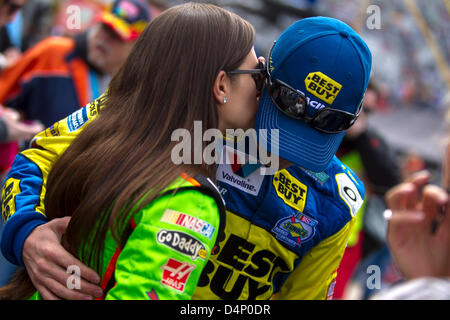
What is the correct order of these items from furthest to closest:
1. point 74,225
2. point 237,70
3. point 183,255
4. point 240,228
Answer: point 240,228, point 237,70, point 74,225, point 183,255

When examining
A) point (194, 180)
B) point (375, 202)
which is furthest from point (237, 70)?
point (375, 202)

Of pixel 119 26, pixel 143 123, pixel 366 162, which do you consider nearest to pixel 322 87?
pixel 143 123

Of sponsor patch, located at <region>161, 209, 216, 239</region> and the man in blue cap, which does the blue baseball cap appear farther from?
sponsor patch, located at <region>161, 209, 216, 239</region>

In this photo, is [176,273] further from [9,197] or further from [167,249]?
[9,197]

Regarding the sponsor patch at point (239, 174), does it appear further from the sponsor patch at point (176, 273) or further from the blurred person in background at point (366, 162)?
the blurred person in background at point (366, 162)

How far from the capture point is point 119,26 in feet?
12.4

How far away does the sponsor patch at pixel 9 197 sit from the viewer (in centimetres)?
173

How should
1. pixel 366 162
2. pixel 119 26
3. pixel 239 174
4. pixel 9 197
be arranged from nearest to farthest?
pixel 9 197
pixel 239 174
pixel 119 26
pixel 366 162

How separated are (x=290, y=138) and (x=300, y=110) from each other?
96 millimetres

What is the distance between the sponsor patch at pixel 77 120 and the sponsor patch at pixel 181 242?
0.69 meters

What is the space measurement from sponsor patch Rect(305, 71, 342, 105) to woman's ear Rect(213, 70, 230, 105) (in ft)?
0.82
